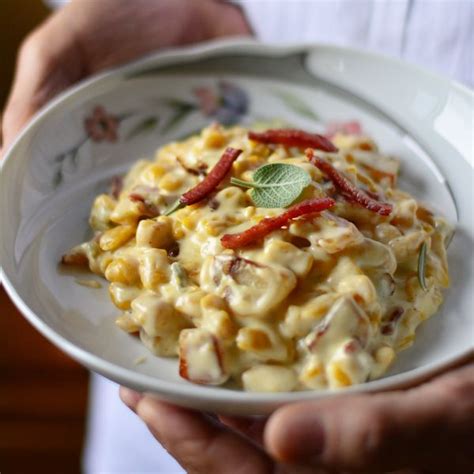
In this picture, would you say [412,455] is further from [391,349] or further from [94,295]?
[94,295]

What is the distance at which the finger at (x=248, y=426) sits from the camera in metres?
1.36

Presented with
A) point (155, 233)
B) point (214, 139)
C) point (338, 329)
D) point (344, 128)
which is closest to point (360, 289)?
point (338, 329)

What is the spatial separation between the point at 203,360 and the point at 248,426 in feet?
0.77

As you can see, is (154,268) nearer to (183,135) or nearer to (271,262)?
(271,262)

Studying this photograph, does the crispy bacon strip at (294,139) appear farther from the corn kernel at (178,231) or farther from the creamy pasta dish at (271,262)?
the corn kernel at (178,231)

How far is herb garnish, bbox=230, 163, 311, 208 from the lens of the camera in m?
1.35

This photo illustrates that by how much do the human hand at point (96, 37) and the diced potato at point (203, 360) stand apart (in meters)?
0.85

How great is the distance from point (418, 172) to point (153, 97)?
0.72m

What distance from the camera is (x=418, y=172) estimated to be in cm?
174

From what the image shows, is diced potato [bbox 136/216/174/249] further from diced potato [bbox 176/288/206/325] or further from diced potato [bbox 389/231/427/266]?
diced potato [bbox 389/231/427/266]

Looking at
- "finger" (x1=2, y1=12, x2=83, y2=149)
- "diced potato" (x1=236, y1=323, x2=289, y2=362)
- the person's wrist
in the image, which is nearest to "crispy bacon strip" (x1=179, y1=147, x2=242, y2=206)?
"diced potato" (x1=236, y1=323, x2=289, y2=362)

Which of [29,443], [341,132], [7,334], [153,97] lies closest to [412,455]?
[341,132]

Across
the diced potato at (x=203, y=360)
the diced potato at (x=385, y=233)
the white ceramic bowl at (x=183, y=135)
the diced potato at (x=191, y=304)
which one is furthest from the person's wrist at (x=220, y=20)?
the diced potato at (x=203, y=360)

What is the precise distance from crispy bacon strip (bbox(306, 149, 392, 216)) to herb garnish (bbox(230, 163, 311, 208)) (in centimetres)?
7
